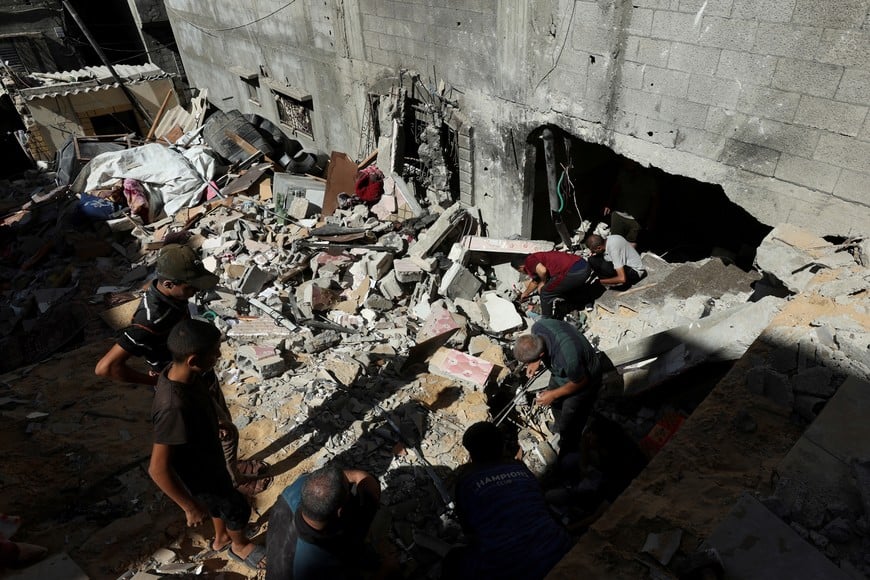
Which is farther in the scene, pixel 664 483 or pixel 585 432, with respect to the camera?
pixel 585 432

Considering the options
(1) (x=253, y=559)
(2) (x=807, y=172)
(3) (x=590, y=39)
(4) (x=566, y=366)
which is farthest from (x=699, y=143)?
(1) (x=253, y=559)

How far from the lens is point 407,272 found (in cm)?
666

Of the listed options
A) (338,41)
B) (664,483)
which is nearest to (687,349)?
(664,483)

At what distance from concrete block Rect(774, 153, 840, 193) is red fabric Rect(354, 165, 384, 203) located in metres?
5.98

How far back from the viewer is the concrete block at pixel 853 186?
3938 millimetres

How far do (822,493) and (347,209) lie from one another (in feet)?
25.8

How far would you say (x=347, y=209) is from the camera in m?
8.88

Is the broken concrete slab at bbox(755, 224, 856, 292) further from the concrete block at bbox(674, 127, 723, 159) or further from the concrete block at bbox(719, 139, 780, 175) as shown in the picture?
the concrete block at bbox(674, 127, 723, 159)

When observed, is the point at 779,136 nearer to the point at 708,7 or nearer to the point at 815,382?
the point at 708,7

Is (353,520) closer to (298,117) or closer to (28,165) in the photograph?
(298,117)

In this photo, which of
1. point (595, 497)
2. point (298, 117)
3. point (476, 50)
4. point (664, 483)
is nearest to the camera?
point (664, 483)

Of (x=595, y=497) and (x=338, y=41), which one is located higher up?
(x=338, y=41)

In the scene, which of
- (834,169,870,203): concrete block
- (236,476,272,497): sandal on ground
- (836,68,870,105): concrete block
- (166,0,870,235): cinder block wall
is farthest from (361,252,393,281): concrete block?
(836,68,870,105): concrete block

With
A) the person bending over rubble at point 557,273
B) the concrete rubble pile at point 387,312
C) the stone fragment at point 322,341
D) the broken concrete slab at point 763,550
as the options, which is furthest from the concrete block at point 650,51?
the stone fragment at point 322,341
